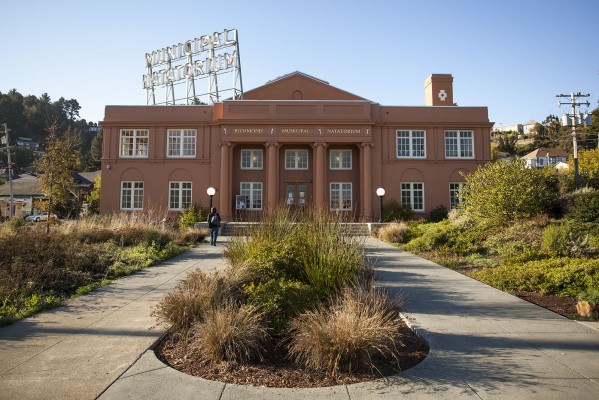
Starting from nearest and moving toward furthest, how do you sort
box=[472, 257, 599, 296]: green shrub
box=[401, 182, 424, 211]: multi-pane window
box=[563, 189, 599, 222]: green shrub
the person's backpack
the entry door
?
box=[472, 257, 599, 296]: green shrub < box=[563, 189, 599, 222]: green shrub < the person's backpack < box=[401, 182, 424, 211]: multi-pane window < the entry door

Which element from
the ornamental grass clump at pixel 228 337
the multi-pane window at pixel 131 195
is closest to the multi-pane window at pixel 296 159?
the multi-pane window at pixel 131 195

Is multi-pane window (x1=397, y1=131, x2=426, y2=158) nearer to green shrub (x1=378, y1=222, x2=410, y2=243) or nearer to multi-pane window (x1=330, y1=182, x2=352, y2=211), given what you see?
multi-pane window (x1=330, y1=182, x2=352, y2=211)

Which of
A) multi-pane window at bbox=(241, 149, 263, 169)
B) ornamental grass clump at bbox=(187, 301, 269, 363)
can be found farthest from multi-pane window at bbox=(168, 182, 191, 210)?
ornamental grass clump at bbox=(187, 301, 269, 363)

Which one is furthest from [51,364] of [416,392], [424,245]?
[424,245]

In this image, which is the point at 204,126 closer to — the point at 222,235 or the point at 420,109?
the point at 222,235

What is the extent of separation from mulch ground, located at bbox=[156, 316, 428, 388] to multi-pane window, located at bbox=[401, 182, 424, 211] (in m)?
25.5

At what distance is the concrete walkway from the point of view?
3607 mm

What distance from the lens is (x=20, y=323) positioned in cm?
577

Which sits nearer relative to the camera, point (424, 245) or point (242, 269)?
point (242, 269)

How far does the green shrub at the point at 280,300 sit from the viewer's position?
5.02 metres

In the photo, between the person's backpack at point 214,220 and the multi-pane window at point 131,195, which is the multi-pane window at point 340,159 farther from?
the person's backpack at point 214,220

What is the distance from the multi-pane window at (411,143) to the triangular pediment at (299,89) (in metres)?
5.08

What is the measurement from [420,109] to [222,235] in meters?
17.0

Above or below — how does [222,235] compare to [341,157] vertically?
below
